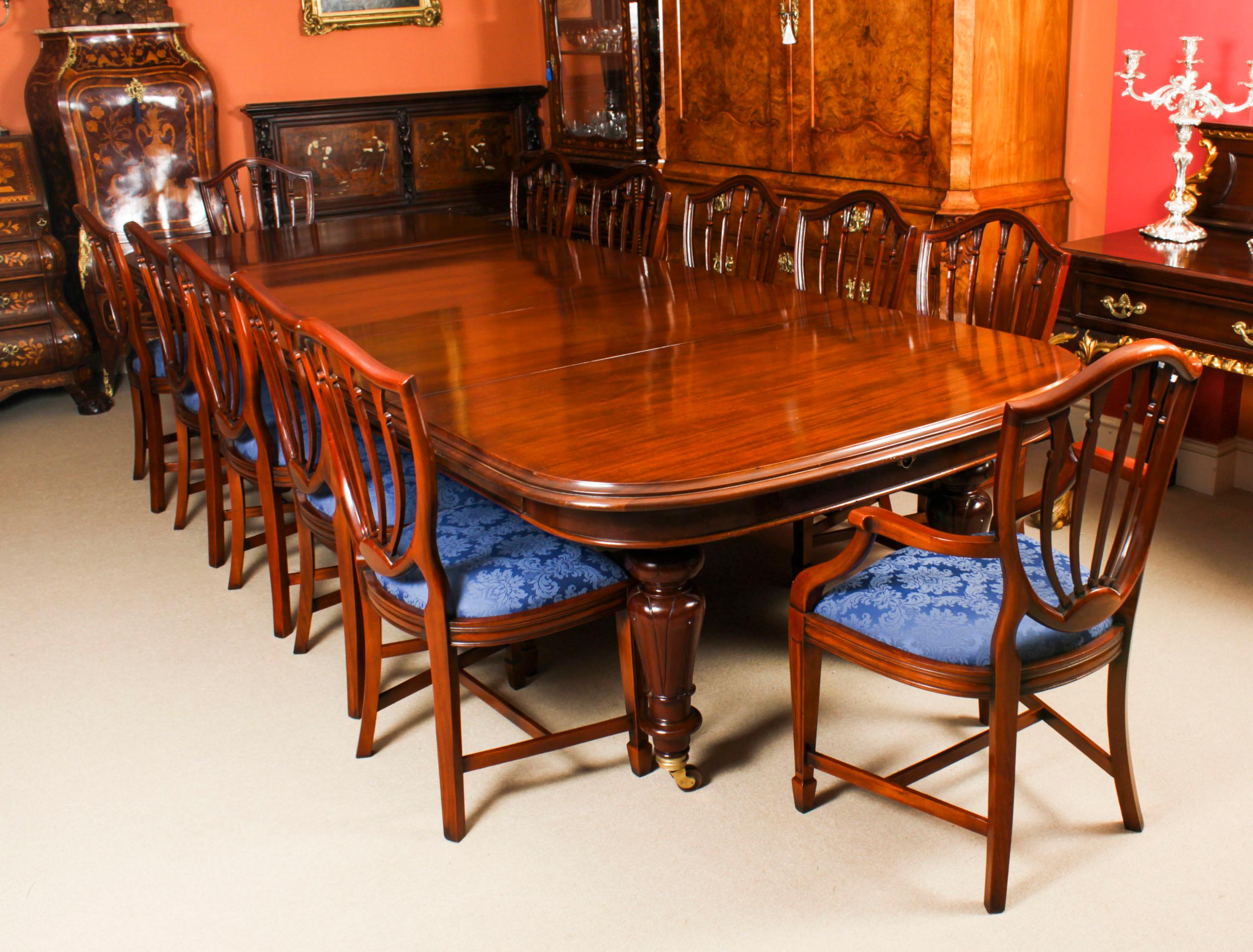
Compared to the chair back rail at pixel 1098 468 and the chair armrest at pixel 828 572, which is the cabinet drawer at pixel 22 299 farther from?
the chair back rail at pixel 1098 468

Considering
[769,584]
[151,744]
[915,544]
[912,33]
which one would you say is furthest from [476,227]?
[915,544]

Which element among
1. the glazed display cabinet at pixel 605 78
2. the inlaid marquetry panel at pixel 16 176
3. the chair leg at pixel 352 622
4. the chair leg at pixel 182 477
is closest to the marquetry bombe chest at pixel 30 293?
the inlaid marquetry panel at pixel 16 176

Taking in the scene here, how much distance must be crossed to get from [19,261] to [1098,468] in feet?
14.0

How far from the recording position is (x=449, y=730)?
6.70 ft

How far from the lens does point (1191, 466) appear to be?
3521mm

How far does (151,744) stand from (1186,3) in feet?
10.6

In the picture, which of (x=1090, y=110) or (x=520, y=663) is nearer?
(x=520, y=663)

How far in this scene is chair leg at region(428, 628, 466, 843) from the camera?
6.56 ft

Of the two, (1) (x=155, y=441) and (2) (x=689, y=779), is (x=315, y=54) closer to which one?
(1) (x=155, y=441)

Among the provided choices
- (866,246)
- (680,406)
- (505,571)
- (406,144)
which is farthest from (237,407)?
(406,144)

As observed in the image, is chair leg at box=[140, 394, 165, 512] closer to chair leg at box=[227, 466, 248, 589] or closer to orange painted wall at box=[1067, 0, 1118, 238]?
chair leg at box=[227, 466, 248, 589]

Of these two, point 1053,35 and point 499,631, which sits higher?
point 1053,35

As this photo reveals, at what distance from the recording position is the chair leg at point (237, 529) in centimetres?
310

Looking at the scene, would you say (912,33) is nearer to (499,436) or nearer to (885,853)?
(499,436)
